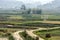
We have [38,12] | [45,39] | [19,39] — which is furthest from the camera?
[38,12]

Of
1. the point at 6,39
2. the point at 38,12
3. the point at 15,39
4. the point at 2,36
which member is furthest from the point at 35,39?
the point at 38,12

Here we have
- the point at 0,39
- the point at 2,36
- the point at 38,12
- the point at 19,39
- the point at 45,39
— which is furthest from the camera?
the point at 38,12

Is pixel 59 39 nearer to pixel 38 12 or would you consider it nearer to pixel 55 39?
pixel 55 39

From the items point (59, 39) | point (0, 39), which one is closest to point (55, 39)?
point (59, 39)

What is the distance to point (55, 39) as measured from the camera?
84.3 ft

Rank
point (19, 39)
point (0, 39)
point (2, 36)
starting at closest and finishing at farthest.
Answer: point (19, 39) → point (0, 39) → point (2, 36)

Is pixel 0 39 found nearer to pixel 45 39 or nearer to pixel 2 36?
pixel 2 36

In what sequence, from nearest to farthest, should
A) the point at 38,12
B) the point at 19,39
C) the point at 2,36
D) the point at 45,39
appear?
the point at 19,39, the point at 45,39, the point at 2,36, the point at 38,12

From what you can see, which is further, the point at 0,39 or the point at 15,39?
the point at 0,39

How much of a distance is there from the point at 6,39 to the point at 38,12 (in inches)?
2597

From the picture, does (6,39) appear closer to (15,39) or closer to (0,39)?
(0,39)

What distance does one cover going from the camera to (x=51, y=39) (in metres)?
25.6

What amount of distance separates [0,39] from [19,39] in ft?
13.9

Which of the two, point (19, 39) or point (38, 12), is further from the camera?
point (38, 12)
